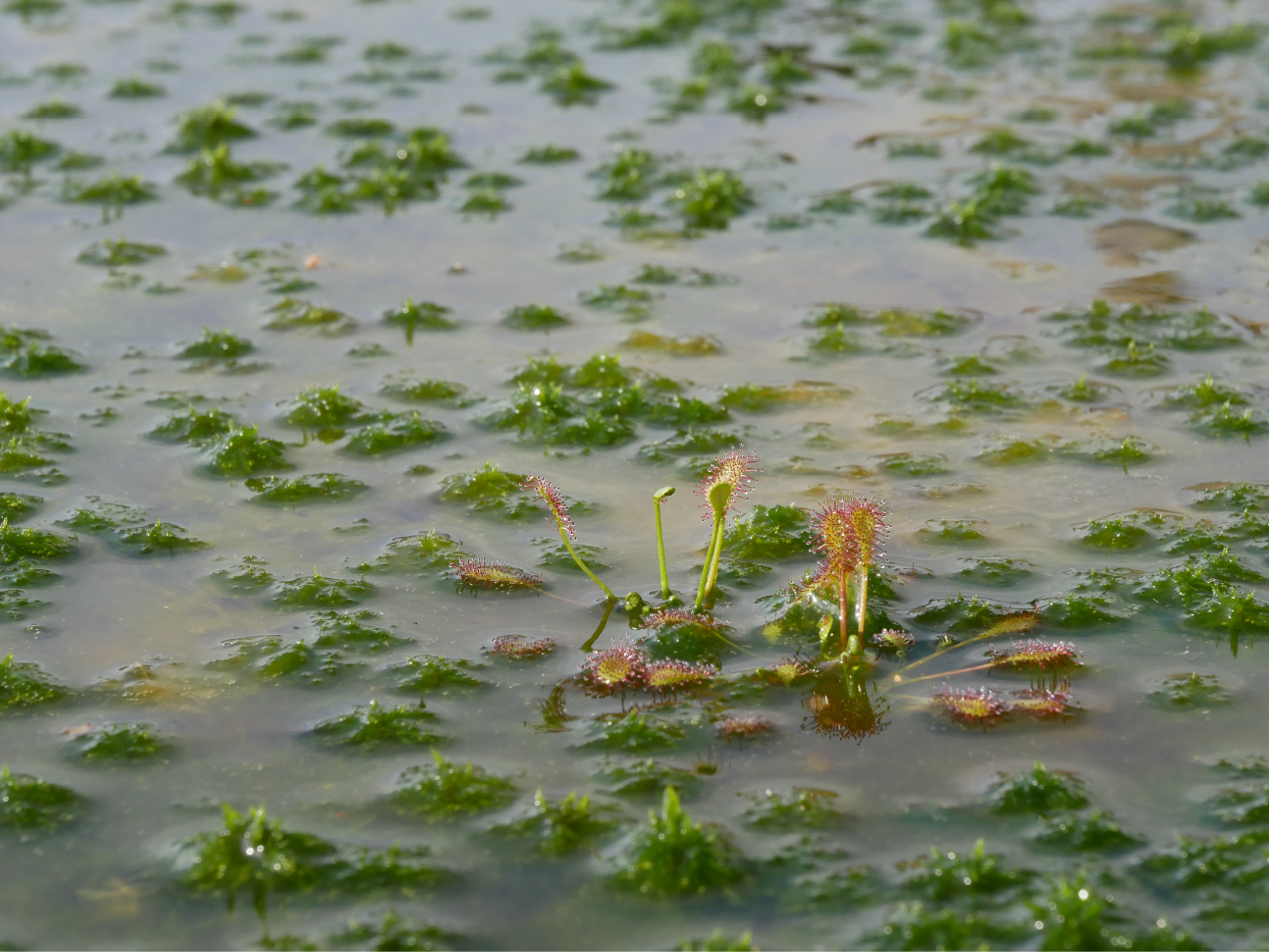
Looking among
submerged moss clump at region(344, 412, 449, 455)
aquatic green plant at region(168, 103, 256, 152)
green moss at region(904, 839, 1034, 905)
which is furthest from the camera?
aquatic green plant at region(168, 103, 256, 152)

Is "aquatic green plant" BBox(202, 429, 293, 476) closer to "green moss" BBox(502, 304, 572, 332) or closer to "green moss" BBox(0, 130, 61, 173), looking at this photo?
"green moss" BBox(502, 304, 572, 332)

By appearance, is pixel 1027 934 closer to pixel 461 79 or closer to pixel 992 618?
pixel 992 618

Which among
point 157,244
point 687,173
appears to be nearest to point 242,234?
point 157,244

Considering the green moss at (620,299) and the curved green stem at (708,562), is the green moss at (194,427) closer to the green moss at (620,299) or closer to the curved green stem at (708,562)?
the green moss at (620,299)

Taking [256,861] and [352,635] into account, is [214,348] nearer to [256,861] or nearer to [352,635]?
[352,635]

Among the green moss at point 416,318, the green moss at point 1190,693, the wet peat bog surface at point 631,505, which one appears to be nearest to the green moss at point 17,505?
the wet peat bog surface at point 631,505

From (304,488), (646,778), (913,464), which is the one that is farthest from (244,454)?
(913,464)

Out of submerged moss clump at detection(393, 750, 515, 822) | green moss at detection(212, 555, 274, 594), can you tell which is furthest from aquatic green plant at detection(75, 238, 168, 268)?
submerged moss clump at detection(393, 750, 515, 822)
